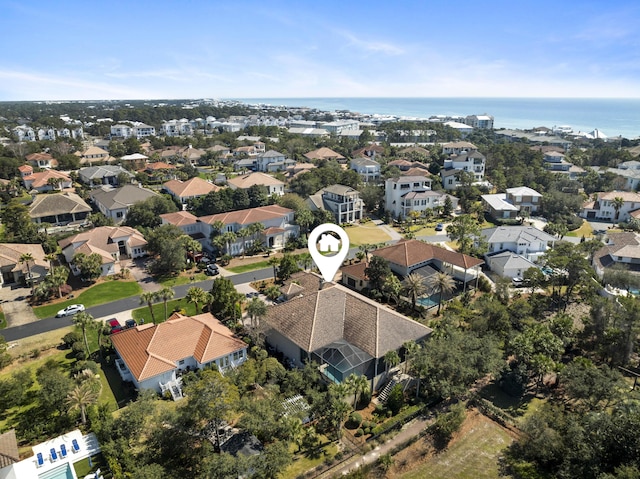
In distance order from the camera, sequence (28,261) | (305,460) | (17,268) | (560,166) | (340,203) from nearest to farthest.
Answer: (305,460) → (28,261) → (17,268) → (340,203) → (560,166)

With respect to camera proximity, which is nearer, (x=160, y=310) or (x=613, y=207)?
(x=160, y=310)

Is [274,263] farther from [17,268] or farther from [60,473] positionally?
[17,268]

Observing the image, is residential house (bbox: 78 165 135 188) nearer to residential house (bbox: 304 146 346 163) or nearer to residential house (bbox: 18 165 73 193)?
residential house (bbox: 18 165 73 193)

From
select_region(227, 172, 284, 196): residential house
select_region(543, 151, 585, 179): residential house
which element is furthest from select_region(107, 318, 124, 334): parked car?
select_region(543, 151, 585, 179): residential house

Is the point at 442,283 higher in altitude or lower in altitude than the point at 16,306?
higher

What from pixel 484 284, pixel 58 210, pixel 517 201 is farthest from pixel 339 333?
pixel 517 201

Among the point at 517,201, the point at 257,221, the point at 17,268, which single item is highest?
the point at 517,201
